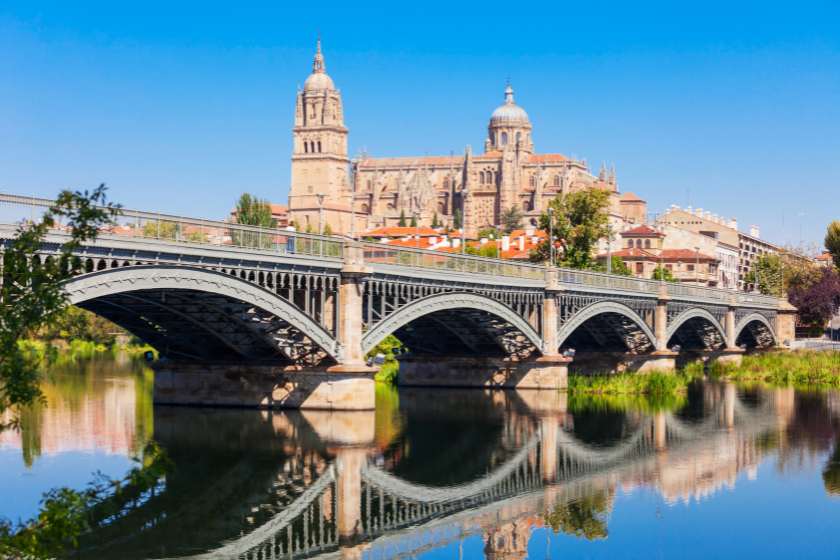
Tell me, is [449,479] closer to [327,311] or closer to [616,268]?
[327,311]

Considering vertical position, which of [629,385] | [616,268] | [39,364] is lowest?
[629,385]

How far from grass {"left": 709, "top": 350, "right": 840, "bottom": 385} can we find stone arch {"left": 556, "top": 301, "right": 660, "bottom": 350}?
10.9 metres

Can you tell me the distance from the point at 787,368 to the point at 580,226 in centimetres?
2242

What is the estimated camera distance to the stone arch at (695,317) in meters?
68.5

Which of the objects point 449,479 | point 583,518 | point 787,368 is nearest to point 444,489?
point 449,479

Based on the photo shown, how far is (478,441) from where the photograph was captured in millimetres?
38969

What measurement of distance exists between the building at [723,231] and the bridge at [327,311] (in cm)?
8973

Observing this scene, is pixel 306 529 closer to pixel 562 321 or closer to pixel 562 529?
pixel 562 529

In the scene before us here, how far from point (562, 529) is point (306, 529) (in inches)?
249

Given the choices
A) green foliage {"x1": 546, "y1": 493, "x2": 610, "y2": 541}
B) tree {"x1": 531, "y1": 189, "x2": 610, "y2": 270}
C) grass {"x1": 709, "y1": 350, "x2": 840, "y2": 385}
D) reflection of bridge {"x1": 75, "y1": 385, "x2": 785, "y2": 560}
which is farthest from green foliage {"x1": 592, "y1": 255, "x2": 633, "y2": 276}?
green foliage {"x1": 546, "y1": 493, "x2": 610, "y2": 541}

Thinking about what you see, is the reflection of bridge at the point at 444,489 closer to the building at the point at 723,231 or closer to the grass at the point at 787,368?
the grass at the point at 787,368

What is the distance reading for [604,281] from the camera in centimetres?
6325

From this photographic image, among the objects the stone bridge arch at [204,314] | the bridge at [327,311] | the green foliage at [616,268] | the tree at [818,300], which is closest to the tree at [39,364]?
the bridge at [327,311]

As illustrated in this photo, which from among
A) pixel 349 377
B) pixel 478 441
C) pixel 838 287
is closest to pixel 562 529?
pixel 478 441
